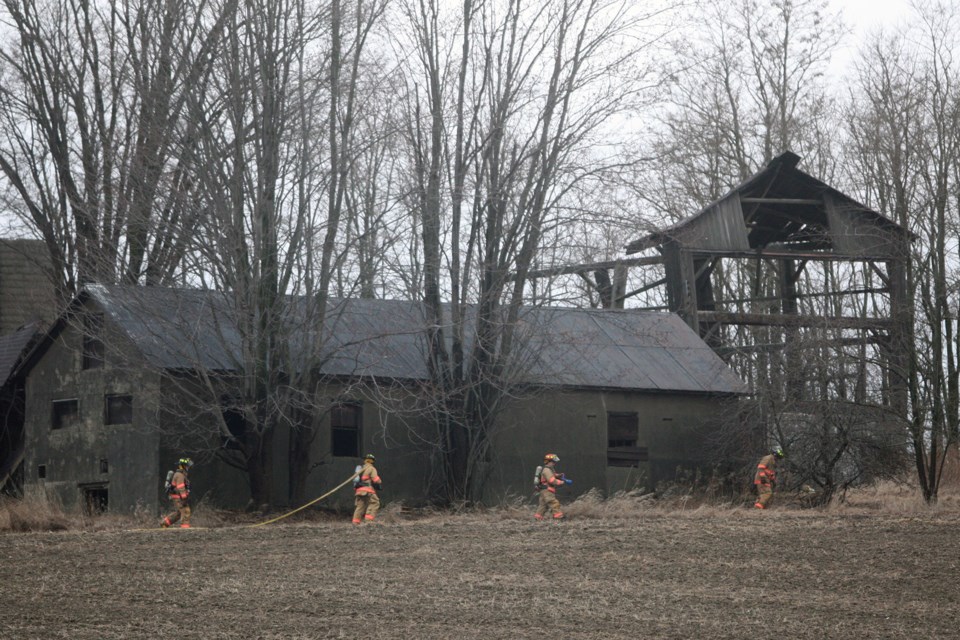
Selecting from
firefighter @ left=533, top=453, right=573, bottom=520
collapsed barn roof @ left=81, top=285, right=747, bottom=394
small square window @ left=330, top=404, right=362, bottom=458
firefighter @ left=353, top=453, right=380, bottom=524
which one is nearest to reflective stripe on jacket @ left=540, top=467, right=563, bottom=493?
firefighter @ left=533, top=453, right=573, bottom=520

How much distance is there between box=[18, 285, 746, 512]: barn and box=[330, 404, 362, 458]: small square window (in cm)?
3

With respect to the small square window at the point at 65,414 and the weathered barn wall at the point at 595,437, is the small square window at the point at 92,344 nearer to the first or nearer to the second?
the small square window at the point at 65,414

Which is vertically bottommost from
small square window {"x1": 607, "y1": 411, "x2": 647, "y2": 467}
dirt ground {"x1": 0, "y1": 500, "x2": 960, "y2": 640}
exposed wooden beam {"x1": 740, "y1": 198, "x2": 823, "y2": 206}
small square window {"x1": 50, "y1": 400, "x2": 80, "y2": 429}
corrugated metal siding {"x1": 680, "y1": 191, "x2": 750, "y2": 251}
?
dirt ground {"x1": 0, "y1": 500, "x2": 960, "y2": 640}

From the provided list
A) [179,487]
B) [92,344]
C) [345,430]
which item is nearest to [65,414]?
[92,344]

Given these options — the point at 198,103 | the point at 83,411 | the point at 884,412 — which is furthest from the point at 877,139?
the point at 83,411

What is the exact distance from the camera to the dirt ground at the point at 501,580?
14164mm

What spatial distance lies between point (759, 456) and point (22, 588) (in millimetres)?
18839

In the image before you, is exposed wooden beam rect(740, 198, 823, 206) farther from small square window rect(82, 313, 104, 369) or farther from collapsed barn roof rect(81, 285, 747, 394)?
small square window rect(82, 313, 104, 369)

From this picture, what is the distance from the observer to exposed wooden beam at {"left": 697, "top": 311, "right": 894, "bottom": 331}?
106 ft

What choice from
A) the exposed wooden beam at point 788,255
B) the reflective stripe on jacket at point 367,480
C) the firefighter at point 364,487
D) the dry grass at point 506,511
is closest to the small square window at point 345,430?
the dry grass at point 506,511

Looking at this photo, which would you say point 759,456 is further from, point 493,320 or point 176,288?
point 176,288

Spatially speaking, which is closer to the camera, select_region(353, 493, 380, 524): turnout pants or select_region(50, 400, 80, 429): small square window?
select_region(353, 493, 380, 524): turnout pants

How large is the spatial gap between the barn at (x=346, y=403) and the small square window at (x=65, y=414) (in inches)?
1.8

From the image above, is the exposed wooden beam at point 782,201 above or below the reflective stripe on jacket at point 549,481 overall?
above
